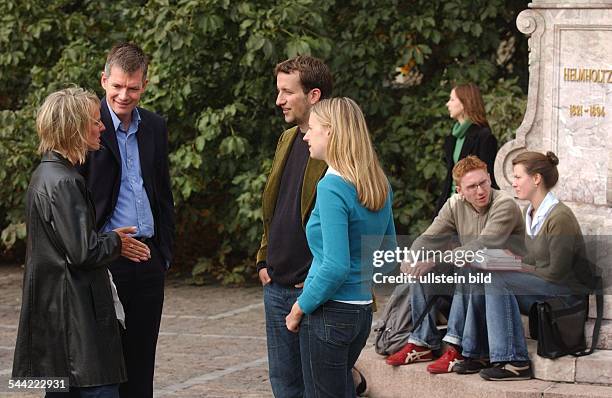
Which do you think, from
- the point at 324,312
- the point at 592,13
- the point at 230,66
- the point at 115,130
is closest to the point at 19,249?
the point at 230,66

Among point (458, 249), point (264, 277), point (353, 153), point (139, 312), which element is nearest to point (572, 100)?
point (458, 249)

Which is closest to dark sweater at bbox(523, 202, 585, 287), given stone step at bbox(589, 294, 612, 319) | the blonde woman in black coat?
stone step at bbox(589, 294, 612, 319)

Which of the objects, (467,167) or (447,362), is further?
(467,167)

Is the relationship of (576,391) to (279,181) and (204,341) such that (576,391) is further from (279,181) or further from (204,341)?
(204,341)

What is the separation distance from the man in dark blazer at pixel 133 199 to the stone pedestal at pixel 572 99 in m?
3.07

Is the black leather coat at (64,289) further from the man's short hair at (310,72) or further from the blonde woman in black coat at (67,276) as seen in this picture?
the man's short hair at (310,72)

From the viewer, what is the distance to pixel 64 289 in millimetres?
4781

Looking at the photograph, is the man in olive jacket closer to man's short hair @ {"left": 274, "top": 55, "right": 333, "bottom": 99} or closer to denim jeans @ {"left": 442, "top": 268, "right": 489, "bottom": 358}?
man's short hair @ {"left": 274, "top": 55, "right": 333, "bottom": 99}

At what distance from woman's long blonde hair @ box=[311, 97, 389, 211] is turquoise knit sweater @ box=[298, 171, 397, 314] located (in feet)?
0.12

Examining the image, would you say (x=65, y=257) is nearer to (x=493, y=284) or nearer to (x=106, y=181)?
(x=106, y=181)

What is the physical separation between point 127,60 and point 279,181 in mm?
802

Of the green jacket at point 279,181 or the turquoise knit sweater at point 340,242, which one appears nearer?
the turquoise knit sweater at point 340,242

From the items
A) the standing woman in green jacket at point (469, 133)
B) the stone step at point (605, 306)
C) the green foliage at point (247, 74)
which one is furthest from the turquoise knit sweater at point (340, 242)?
the green foliage at point (247, 74)

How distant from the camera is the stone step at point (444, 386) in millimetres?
6668
